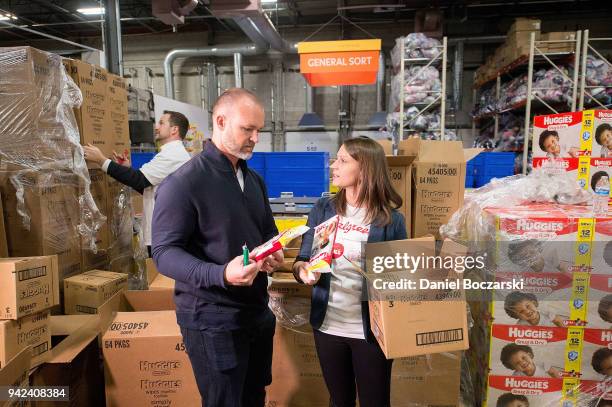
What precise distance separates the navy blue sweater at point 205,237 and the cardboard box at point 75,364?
2.78 feet

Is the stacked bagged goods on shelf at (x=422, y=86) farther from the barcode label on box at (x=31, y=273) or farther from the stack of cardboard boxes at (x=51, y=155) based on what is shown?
the barcode label on box at (x=31, y=273)

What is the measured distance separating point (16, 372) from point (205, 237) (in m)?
0.98

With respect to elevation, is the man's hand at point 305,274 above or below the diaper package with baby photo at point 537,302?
above

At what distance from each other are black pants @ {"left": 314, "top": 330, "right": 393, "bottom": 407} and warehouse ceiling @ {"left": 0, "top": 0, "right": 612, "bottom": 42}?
21.0 feet

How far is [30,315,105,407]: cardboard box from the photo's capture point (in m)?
1.75

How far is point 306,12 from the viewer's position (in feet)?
26.1

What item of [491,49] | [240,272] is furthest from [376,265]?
[491,49]

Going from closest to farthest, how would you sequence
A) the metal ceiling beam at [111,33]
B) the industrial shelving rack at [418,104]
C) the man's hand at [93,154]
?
the man's hand at [93,154] → the metal ceiling beam at [111,33] → the industrial shelving rack at [418,104]

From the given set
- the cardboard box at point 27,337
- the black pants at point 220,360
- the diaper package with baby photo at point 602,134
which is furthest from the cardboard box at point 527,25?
the cardboard box at point 27,337

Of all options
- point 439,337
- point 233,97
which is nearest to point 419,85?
point 233,97

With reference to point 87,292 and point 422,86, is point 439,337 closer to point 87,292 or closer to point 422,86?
point 87,292

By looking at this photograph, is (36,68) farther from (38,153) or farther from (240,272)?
(240,272)

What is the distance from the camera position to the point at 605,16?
7336 mm

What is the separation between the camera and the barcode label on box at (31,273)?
159cm
